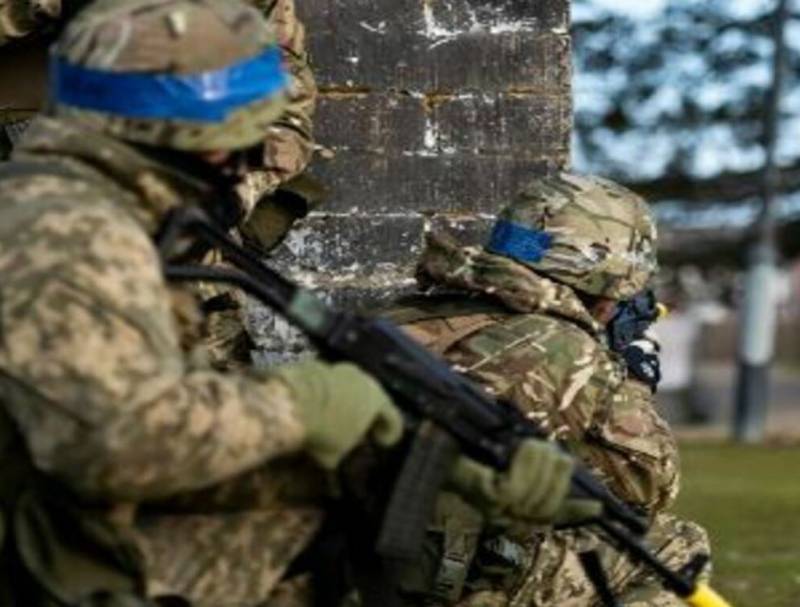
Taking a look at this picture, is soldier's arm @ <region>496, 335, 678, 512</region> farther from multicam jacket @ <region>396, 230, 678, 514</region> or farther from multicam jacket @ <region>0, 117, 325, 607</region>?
multicam jacket @ <region>0, 117, 325, 607</region>

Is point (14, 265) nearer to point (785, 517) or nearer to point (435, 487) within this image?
point (435, 487)

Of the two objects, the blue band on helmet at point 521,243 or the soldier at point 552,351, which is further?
the blue band on helmet at point 521,243

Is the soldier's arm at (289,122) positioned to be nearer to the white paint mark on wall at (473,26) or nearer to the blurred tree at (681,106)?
the white paint mark on wall at (473,26)

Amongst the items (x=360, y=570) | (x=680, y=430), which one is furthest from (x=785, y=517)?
(x=680, y=430)

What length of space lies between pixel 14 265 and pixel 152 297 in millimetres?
225

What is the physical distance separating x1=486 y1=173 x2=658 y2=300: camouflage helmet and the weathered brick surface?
1.39 m

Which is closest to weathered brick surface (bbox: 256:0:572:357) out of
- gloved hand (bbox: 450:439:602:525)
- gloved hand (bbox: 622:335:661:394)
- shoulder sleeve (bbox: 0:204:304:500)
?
gloved hand (bbox: 622:335:661:394)

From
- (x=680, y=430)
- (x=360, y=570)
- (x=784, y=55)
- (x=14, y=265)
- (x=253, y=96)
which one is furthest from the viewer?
(x=680, y=430)

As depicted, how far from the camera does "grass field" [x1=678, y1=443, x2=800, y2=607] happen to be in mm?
8977

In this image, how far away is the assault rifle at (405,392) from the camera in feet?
14.0

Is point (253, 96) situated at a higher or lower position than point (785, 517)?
higher

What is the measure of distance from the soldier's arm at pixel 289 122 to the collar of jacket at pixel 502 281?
61 cm

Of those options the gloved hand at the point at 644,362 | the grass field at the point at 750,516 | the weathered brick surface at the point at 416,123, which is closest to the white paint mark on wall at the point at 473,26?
the weathered brick surface at the point at 416,123

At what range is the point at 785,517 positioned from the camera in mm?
12547
